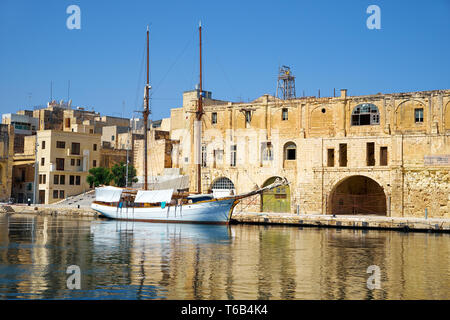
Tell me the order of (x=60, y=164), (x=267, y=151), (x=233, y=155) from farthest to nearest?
(x=60, y=164)
(x=233, y=155)
(x=267, y=151)

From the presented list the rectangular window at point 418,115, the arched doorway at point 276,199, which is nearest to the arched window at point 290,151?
the arched doorway at point 276,199

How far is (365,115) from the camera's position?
4894cm

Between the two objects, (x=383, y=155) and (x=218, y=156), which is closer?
(x=383, y=155)

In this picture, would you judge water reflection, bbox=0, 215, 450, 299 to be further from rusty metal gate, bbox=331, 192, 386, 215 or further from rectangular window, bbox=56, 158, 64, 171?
rectangular window, bbox=56, 158, 64, 171

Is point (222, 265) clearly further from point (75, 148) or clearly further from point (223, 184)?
point (75, 148)

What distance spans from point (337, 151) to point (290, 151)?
5.25m

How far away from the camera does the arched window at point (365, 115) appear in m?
48.5

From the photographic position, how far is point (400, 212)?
4516 centimetres

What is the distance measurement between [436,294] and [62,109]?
70968 millimetres

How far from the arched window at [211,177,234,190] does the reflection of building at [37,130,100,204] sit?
61.9 ft

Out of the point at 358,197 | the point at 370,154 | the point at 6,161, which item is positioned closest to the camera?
the point at 370,154

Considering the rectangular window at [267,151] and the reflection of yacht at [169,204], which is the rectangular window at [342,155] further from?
the rectangular window at [267,151]

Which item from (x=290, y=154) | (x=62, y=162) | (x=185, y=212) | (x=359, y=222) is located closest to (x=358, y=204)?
(x=290, y=154)

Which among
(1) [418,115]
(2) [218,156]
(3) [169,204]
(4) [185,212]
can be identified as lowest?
(4) [185,212]
